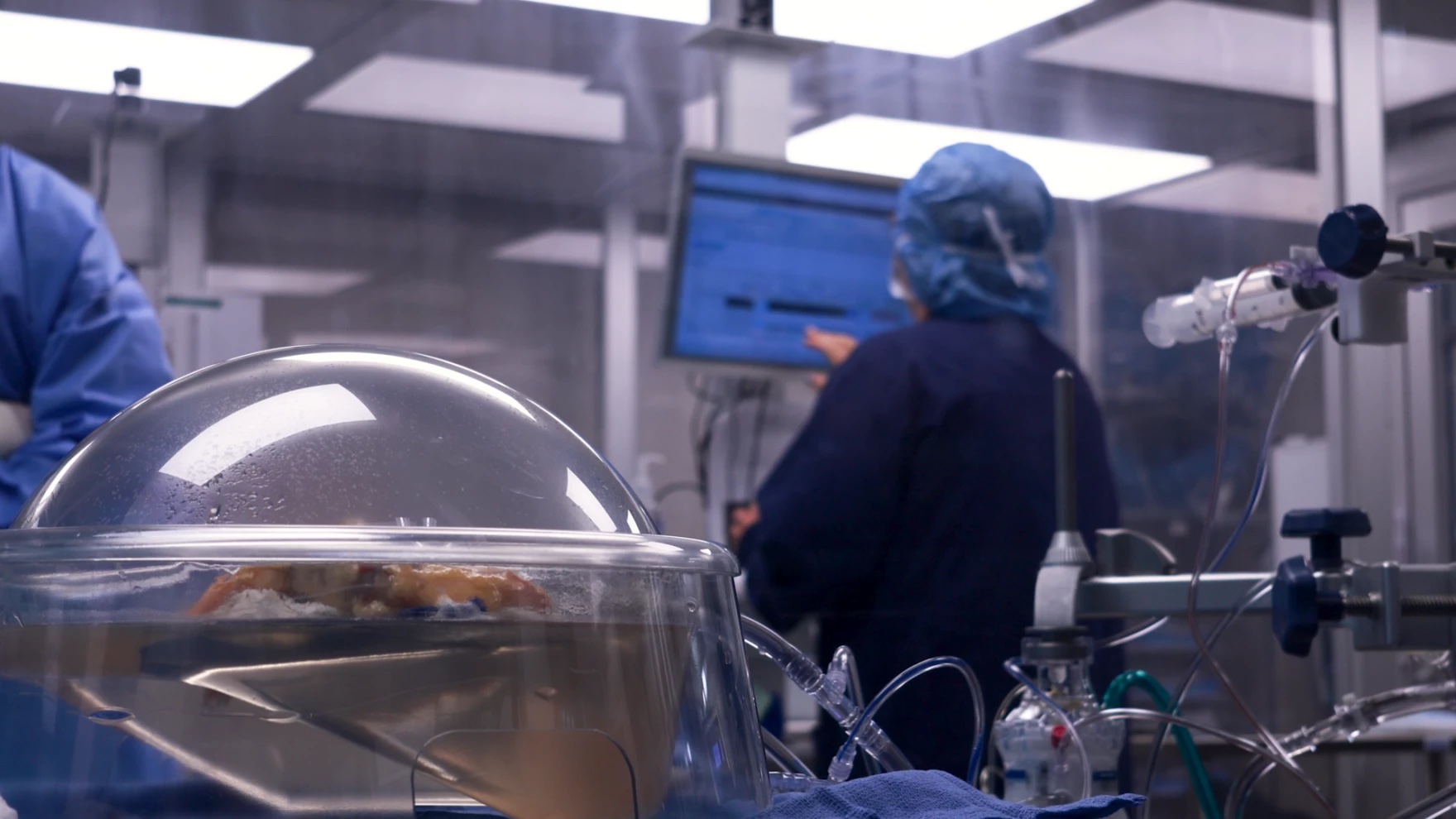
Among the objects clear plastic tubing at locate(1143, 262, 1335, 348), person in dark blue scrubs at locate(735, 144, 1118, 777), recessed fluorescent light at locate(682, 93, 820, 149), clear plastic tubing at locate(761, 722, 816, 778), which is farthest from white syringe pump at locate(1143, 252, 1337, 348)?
recessed fluorescent light at locate(682, 93, 820, 149)

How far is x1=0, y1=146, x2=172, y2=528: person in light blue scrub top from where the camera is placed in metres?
1.54

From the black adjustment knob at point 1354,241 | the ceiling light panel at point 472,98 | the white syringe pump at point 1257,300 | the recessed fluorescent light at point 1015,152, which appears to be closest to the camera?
the black adjustment knob at point 1354,241

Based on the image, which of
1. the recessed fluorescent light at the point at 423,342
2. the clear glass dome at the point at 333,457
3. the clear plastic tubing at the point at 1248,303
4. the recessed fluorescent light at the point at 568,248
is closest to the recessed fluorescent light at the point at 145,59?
the recessed fluorescent light at the point at 423,342

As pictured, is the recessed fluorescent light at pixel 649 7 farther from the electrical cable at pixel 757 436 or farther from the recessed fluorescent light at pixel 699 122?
the electrical cable at pixel 757 436

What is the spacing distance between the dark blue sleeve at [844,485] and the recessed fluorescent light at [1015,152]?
1.35 metres

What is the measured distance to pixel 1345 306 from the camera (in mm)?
808

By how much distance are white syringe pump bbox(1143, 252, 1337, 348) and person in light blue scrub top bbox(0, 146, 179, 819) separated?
1135 mm

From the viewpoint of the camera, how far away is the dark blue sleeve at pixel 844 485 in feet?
5.24

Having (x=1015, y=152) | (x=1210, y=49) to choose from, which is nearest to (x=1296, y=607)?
(x=1015, y=152)

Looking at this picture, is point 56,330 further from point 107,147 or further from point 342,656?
point 342,656

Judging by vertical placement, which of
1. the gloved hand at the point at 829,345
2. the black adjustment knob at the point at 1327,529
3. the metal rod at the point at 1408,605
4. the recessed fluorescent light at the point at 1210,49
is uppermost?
the recessed fluorescent light at the point at 1210,49

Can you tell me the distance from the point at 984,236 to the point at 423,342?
1.44 m

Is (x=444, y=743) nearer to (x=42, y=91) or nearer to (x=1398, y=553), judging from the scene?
(x=42, y=91)

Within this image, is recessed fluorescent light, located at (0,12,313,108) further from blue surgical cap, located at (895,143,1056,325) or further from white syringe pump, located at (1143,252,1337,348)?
white syringe pump, located at (1143,252,1337,348)
